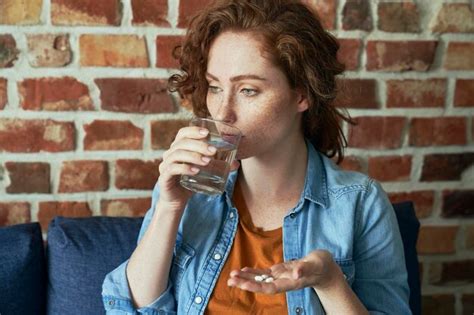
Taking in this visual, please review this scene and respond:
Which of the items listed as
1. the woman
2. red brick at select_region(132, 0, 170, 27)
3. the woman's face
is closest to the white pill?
the woman

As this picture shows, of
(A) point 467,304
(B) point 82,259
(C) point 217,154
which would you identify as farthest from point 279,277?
(A) point 467,304

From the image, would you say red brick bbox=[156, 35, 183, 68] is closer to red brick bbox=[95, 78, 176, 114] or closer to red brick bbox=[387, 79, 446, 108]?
red brick bbox=[95, 78, 176, 114]

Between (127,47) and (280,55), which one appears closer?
(280,55)

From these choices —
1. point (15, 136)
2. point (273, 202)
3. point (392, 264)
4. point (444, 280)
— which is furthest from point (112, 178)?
point (444, 280)

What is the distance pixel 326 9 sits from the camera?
5.22ft

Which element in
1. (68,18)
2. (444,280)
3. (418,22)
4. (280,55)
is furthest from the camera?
(444,280)

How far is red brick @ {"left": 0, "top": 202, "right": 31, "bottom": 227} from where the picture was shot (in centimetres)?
154

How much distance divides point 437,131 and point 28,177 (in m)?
1.04

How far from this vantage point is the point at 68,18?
4.87 feet

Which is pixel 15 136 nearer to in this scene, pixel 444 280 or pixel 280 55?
pixel 280 55

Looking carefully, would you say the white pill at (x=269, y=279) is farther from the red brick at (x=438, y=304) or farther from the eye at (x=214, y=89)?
the red brick at (x=438, y=304)

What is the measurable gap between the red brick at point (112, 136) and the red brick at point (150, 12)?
9.6 inches

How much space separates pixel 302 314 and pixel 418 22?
84cm

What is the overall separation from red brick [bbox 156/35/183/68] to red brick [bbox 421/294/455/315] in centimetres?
95
